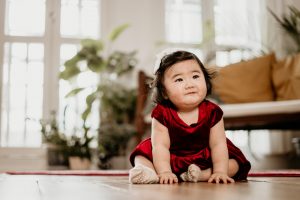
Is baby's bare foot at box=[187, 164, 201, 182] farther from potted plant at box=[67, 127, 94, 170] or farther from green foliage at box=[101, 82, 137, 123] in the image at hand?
green foliage at box=[101, 82, 137, 123]

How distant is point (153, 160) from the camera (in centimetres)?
125

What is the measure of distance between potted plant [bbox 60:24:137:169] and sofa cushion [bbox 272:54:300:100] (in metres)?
1.31

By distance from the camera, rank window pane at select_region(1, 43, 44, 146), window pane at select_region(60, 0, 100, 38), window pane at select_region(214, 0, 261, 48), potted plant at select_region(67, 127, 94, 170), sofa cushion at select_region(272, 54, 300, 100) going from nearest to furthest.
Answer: sofa cushion at select_region(272, 54, 300, 100) → potted plant at select_region(67, 127, 94, 170) → window pane at select_region(1, 43, 44, 146) → window pane at select_region(214, 0, 261, 48) → window pane at select_region(60, 0, 100, 38)

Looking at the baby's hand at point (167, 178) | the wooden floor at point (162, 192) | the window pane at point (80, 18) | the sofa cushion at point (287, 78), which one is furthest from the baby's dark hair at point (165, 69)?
the window pane at point (80, 18)

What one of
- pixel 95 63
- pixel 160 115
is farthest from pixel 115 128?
pixel 160 115

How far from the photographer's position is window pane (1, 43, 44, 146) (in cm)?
407

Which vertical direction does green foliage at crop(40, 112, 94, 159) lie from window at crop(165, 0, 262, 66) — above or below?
below

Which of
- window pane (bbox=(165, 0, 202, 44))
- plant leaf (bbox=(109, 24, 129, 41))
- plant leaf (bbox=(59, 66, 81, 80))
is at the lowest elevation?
plant leaf (bbox=(59, 66, 81, 80))

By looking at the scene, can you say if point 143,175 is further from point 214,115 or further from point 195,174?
point 214,115

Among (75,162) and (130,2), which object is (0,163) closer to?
(75,162)

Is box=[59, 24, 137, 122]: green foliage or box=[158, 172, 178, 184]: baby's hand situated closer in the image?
box=[158, 172, 178, 184]: baby's hand

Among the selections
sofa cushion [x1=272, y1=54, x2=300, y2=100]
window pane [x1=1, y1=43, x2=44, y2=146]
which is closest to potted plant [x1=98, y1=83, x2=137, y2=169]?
window pane [x1=1, y1=43, x2=44, y2=146]

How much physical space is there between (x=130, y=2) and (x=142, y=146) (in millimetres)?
3228

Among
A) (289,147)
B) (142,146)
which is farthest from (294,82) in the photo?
(142,146)
